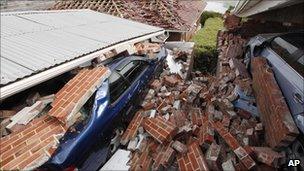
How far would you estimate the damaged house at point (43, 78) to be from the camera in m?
4.08

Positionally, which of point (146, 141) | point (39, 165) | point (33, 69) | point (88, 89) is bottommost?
point (146, 141)

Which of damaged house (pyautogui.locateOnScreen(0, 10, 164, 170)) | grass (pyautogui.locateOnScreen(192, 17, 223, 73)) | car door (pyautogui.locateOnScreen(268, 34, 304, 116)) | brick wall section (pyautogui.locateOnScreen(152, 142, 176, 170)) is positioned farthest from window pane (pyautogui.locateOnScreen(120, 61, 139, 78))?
grass (pyautogui.locateOnScreen(192, 17, 223, 73))

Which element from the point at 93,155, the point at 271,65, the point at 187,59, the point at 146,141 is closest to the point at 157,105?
the point at 146,141

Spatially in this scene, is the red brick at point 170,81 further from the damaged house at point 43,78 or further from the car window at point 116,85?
the car window at point 116,85

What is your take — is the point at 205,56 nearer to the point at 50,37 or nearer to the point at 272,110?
the point at 272,110

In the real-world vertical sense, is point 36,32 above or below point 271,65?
above

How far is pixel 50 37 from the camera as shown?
20.3ft

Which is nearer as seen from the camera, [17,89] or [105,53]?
[17,89]

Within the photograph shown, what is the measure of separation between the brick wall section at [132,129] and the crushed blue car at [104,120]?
13cm

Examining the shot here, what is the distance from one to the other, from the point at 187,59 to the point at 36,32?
16.6ft

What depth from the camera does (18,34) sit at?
5941 millimetres

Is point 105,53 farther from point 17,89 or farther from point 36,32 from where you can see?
point 17,89

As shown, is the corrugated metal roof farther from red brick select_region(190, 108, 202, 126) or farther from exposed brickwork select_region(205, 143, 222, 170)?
exposed brickwork select_region(205, 143, 222, 170)

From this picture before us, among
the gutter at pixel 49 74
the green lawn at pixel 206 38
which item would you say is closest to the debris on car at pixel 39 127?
the gutter at pixel 49 74
